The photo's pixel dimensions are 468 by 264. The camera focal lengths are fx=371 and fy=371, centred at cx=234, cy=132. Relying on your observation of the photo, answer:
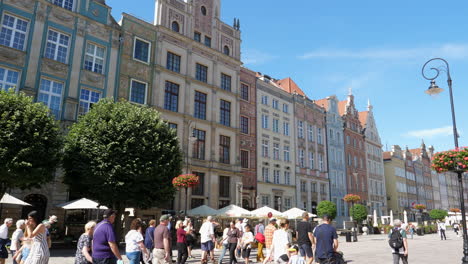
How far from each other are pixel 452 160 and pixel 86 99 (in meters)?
21.4

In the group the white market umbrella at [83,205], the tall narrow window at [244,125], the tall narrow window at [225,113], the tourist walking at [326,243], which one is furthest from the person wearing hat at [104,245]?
the tall narrow window at [244,125]

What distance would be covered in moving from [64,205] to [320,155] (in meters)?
32.9

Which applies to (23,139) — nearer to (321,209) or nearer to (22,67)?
(22,67)

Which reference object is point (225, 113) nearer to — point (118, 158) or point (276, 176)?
point (276, 176)

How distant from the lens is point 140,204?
20.9m

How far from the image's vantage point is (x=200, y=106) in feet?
105

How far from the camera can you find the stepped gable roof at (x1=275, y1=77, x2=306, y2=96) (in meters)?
46.8

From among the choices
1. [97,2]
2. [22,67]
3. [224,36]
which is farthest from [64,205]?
[224,36]

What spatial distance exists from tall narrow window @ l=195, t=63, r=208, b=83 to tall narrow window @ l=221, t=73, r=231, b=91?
1987 mm

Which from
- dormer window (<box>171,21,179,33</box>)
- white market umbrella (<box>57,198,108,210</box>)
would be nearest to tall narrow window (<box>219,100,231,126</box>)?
dormer window (<box>171,21,179,33</box>)

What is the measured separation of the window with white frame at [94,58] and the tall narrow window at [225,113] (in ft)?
37.5

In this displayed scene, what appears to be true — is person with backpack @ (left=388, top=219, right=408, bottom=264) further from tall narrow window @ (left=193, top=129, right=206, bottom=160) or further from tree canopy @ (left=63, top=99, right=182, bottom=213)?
tall narrow window @ (left=193, top=129, right=206, bottom=160)

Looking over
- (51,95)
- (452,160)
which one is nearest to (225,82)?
(51,95)

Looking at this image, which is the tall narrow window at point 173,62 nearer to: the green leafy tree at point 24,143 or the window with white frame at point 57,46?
the window with white frame at point 57,46
